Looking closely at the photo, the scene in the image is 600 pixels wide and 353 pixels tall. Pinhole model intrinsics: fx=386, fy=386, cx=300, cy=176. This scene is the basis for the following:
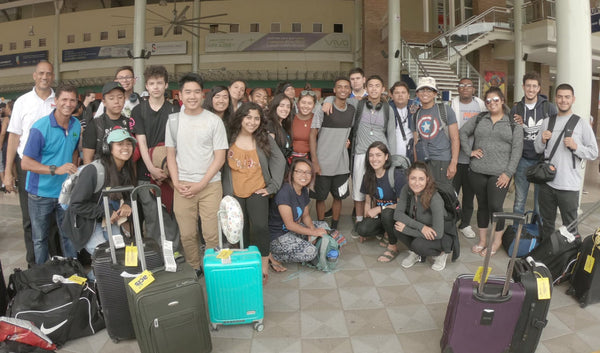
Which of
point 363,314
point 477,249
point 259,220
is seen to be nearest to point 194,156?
point 259,220

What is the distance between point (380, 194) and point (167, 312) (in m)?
2.56

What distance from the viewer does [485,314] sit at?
2145 millimetres

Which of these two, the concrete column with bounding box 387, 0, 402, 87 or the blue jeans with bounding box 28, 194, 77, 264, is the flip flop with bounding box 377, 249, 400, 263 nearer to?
the blue jeans with bounding box 28, 194, 77, 264

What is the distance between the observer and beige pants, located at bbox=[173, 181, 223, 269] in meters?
3.20

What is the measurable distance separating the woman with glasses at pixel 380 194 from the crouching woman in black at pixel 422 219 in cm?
21

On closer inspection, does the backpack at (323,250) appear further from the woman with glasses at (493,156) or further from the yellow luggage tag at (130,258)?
the yellow luggage tag at (130,258)

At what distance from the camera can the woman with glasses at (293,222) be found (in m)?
3.42

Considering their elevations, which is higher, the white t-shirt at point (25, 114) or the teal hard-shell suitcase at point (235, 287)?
the white t-shirt at point (25, 114)

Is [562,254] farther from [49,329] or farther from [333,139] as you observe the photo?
[49,329]

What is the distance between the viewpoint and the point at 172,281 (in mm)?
2178

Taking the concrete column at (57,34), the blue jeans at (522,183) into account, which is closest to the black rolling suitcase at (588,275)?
the blue jeans at (522,183)

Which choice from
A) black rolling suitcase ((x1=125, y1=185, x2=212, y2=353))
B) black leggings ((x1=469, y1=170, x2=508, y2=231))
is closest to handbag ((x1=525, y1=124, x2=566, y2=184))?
black leggings ((x1=469, y1=170, x2=508, y2=231))

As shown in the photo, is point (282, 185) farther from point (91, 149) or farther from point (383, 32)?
point (383, 32)

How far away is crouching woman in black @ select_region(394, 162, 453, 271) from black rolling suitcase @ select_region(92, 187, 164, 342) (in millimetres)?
2178
